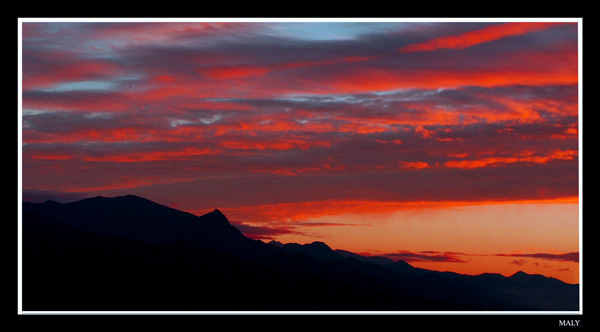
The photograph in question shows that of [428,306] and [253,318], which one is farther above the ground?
[253,318]

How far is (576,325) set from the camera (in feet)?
99.5

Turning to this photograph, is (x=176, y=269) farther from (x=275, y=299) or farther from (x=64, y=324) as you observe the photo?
(x=64, y=324)

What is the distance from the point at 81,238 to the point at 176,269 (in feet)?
109

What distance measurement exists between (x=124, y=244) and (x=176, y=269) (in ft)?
65.0

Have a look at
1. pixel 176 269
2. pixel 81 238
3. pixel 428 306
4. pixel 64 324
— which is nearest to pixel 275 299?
pixel 176 269

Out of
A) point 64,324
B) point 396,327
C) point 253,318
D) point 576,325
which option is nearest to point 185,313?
point 253,318

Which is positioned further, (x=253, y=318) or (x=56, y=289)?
(x=56, y=289)

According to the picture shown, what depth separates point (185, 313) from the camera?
2995cm

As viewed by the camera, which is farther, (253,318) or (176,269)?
(176,269)
